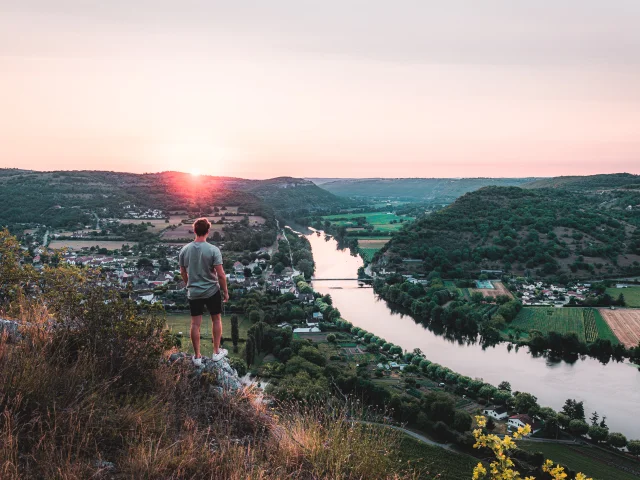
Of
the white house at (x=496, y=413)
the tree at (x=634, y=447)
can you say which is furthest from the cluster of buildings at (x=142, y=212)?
the tree at (x=634, y=447)

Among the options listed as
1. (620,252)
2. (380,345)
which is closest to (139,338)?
(380,345)

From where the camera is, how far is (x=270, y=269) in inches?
1748

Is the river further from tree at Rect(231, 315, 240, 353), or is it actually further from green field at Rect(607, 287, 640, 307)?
green field at Rect(607, 287, 640, 307)

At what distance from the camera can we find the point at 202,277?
15.8 ft

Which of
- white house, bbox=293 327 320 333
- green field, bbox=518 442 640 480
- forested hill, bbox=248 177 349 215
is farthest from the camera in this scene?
forested hill, bbox=248 177 349 215

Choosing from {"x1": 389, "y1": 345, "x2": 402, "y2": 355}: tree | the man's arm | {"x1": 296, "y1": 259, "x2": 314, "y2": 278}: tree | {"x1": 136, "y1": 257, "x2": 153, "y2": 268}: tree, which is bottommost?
{"x1": 389, "y1": 345, "x2": 402, "y2": 355}: tree

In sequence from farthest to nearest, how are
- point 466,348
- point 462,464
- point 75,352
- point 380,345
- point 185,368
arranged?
point 466,348
point 380,345
point 462,464
point 185,368
point 75,352

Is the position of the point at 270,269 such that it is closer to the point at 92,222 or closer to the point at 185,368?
the point at 92,222

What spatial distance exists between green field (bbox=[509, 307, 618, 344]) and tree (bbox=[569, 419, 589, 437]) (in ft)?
37.8

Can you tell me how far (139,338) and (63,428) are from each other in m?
1.22

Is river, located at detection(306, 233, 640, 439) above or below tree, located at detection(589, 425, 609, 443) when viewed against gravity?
below

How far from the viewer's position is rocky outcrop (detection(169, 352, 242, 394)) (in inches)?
177

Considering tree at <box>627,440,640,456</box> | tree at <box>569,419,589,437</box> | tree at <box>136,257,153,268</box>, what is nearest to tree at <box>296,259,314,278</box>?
tree at <box>136,257,153,268</box>

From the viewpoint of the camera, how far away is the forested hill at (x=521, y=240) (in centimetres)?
4528
